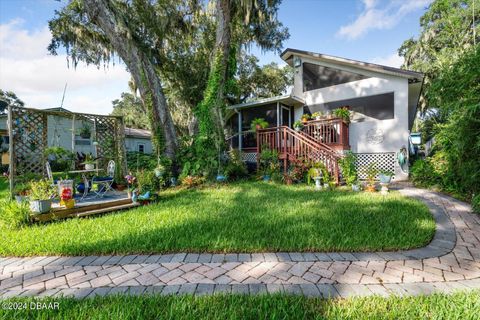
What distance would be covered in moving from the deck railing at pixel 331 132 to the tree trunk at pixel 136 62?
18.6 feet

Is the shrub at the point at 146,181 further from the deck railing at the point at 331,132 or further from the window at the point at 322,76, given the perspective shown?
the window at the point at 322,76

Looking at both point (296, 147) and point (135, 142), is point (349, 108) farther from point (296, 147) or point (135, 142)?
point (135, 142)

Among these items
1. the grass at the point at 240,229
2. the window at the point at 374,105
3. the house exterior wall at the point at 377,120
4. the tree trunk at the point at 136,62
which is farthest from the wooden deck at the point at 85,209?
the window at the point at 374,105

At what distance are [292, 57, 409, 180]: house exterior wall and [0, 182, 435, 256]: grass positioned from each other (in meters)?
4.70

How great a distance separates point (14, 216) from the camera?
3.64 m

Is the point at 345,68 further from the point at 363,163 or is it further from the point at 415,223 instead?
the point at 415,223

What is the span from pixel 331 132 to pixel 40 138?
32.0ft

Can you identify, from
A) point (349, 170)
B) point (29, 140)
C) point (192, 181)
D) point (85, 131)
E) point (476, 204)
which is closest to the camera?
point (476, 204)

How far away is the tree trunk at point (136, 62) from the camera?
24.6 feet

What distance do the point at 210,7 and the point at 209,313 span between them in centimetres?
1128

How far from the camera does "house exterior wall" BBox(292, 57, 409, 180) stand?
28.0 ft

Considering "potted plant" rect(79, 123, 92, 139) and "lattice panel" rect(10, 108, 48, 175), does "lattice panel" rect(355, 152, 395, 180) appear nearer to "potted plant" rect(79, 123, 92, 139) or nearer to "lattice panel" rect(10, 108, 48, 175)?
"potted plant" rect(79, 123, 92, 139)

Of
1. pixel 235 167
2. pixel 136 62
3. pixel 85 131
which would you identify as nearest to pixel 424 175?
pixel 235 167

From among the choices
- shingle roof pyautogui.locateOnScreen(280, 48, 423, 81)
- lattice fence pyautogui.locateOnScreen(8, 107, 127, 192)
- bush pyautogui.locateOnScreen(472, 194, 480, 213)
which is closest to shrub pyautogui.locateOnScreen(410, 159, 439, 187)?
bush pyautogui.locateOnScreen(472, 194, 480, 213)
